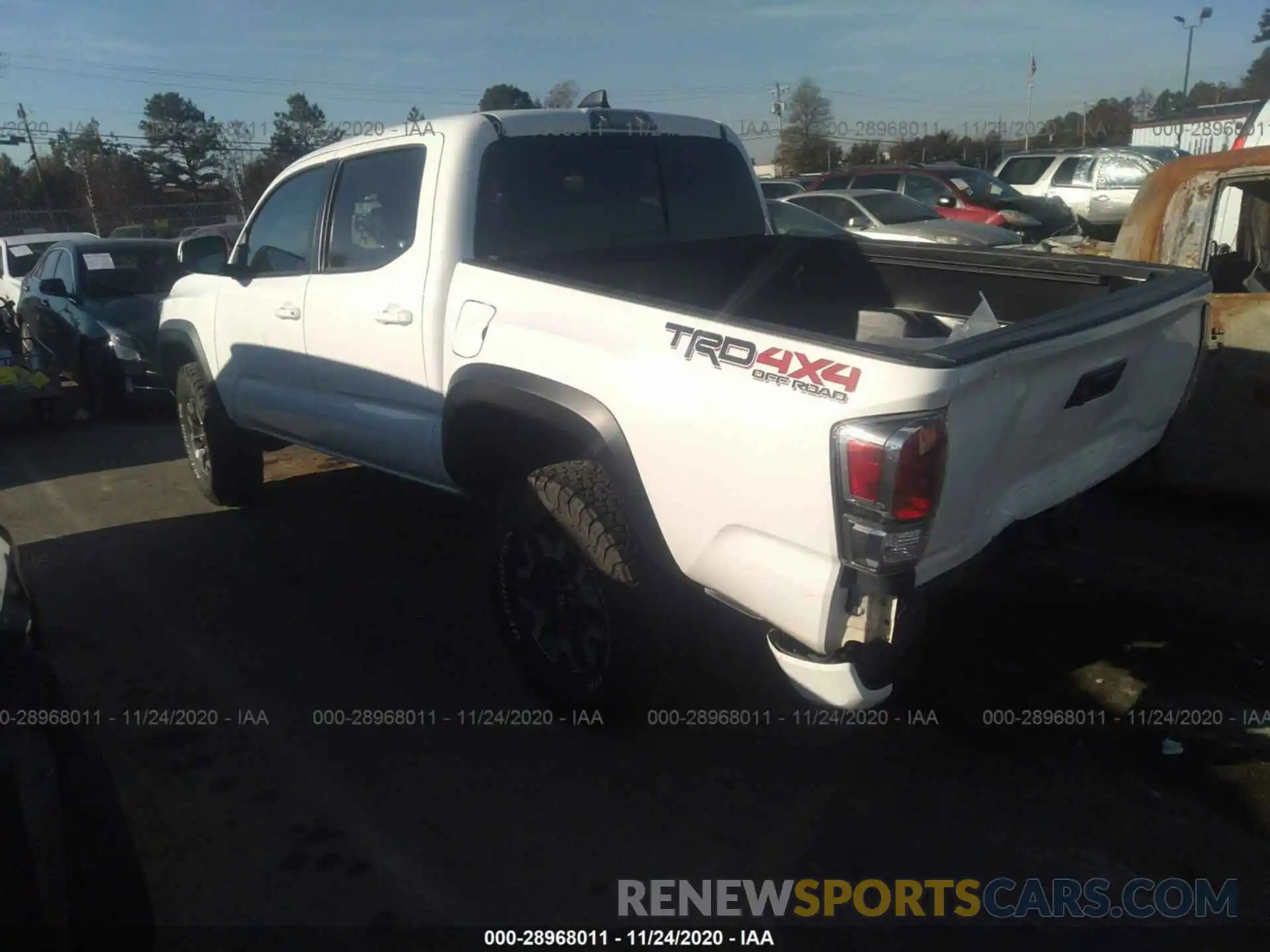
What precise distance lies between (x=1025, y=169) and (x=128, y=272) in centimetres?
1534

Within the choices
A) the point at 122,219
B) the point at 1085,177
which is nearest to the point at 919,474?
the point at 1085,177

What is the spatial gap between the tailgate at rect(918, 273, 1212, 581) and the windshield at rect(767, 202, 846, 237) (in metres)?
8.55

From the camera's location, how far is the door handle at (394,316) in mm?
3816

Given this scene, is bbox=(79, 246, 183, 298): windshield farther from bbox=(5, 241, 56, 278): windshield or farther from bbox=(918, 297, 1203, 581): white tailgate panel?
bbox=(918, 297, 1203, 581): white tailgate panel

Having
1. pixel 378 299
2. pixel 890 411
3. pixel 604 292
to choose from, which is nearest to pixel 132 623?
pixel 378 299

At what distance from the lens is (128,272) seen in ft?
30.9

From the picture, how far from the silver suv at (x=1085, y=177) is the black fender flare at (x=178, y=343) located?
47.2 feet

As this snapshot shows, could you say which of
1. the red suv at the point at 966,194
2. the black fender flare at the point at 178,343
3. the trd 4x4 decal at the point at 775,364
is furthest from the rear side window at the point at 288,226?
the red suv at the point at 966,194

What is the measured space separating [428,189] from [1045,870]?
120 inches

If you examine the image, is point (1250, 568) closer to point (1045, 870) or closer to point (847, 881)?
point (1045, 870)

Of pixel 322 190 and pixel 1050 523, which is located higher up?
pixel 322 190

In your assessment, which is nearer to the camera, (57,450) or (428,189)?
(428,189)

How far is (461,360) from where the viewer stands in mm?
3570

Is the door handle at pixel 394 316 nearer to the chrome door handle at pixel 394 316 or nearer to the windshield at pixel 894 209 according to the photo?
the chrome door handle at pixel 394 316
